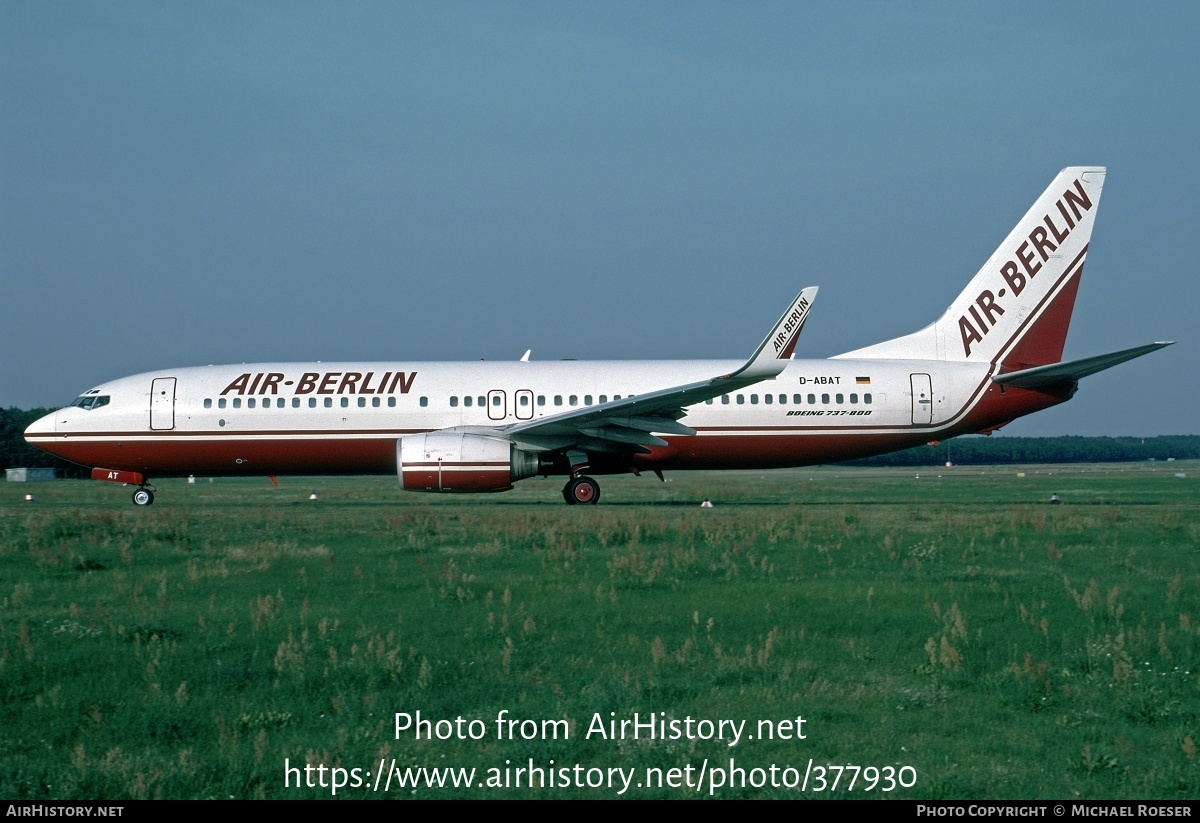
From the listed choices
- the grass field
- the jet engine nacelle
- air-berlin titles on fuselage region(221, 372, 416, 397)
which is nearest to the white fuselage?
air-berlin titles on fuselage region(221, 372, 416, 397)

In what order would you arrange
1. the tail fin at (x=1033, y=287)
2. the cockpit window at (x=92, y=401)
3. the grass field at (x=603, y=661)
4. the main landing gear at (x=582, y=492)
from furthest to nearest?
1. the tail fin at (x=1033, y=287)
2. the cockpit window at (x=92, y=401)
3. the main landing gear at (x=582, y=492)
4. the grass field at (x=603, y=661)

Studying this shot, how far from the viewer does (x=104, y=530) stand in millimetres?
17625

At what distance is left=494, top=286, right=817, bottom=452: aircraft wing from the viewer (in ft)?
74.8

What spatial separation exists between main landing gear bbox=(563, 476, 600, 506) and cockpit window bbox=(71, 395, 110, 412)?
11760 mm

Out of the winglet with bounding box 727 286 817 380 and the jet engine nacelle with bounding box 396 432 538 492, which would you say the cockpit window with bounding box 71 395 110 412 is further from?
the winglet with bounding box 727 286 817 380

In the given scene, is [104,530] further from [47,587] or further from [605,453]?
[605,453]

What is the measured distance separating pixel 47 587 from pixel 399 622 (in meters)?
4.62

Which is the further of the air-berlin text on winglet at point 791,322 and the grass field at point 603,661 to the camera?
the air-berlin text on winglet at point 791,322

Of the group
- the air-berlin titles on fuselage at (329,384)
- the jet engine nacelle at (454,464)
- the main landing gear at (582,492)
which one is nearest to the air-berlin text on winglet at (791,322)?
the main landing gear at (582,492)

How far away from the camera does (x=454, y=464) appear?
77.2 feet

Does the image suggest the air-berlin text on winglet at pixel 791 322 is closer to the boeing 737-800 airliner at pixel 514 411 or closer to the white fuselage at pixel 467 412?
the boeing 737-800 airliner at pixel 514 411

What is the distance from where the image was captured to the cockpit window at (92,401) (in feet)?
90.4

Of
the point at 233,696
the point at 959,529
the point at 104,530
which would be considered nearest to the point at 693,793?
the point at 233,696

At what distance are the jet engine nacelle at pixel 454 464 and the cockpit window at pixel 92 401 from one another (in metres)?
8.81
